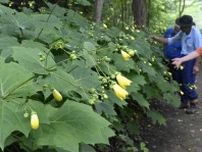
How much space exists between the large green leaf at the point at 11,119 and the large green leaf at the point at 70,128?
87 mm

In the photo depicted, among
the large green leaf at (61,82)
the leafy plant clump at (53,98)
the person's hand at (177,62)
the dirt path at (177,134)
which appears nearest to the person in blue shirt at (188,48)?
the dirt path at (177,134)

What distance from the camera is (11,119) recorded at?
2191 mm

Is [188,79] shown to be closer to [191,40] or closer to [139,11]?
[191,40]

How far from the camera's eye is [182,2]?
17578 mm

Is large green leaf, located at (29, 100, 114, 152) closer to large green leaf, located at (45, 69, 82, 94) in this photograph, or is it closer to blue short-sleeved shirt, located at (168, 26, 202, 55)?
large green leaf, located at (45, 69, 82, 94)

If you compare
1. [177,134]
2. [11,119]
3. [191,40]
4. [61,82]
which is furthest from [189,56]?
[11,119]

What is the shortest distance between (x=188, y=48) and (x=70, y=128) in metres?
5.74

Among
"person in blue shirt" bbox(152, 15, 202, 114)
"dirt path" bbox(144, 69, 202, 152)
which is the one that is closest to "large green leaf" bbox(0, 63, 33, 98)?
"dirt path" bbox(144, 69, 202, 152)

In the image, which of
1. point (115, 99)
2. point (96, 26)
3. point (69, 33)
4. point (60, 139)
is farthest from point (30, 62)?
point (96, 26)

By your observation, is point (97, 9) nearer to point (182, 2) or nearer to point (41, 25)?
point (41, 25)

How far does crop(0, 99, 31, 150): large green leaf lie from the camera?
2.13m

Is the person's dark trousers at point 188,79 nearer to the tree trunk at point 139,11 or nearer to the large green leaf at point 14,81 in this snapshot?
the tree trunk at point 139,11

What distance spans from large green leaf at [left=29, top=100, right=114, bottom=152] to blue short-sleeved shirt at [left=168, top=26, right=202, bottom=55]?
17.8 ft

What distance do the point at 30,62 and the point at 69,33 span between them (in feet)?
6.91
